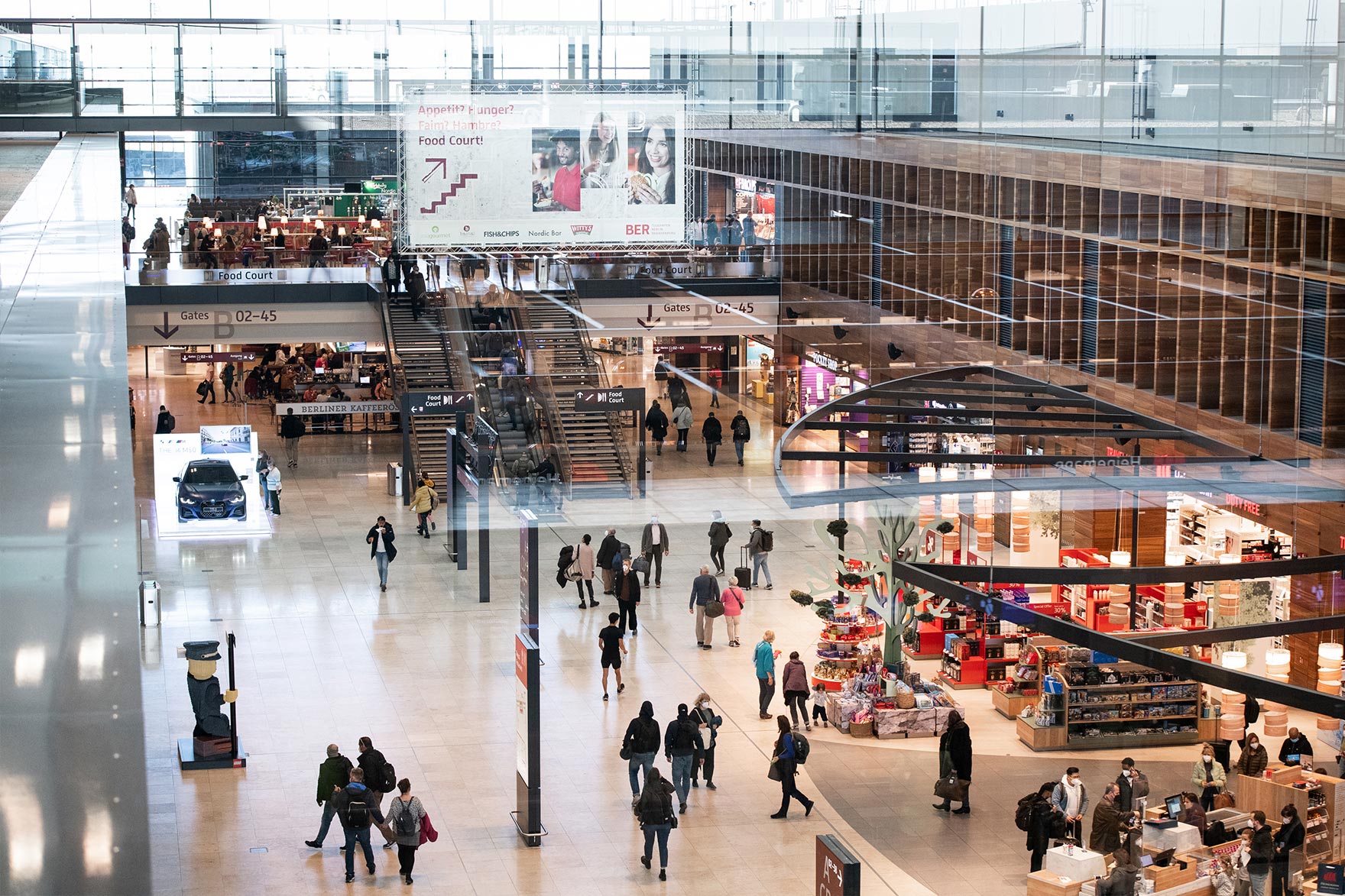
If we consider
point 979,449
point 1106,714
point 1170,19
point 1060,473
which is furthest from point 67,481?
point 979,449

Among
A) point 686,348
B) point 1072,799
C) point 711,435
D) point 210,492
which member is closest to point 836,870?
point 1072,799

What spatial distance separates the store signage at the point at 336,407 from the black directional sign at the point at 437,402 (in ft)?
10.2

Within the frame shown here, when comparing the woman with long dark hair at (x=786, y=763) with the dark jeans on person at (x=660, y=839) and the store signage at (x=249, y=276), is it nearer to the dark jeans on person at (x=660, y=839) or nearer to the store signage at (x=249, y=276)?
the dark jeans on person at (x=660, y=839)

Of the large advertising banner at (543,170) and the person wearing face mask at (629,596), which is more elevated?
the large advertising banner at (543,170)

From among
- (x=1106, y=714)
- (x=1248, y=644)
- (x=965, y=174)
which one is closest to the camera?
(x=1106, y=714)

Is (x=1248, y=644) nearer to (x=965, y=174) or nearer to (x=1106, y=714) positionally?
(x=1106, y=714)

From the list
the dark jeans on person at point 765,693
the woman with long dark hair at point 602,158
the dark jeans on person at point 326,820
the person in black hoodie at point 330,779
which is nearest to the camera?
the dark jeans on person at point 326,820

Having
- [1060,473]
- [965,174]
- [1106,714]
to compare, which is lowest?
[1106,714]

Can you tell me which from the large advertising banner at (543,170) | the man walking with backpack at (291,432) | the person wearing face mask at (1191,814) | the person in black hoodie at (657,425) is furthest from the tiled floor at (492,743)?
the large advertising banner at (543,170)

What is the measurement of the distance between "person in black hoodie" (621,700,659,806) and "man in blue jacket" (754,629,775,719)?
2497 millimetres

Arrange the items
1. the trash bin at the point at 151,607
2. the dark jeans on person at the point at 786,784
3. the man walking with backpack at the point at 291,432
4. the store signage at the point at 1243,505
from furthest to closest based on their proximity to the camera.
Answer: the man walking with backpack at the point at 291,432
the trash bin at the point at 151,607
the store signage at the point at 1243,505
the dark jeans on person at the point at 786,784

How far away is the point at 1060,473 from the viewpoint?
2170 cm

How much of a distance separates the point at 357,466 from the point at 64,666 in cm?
2800

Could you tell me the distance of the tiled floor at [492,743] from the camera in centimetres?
1255
